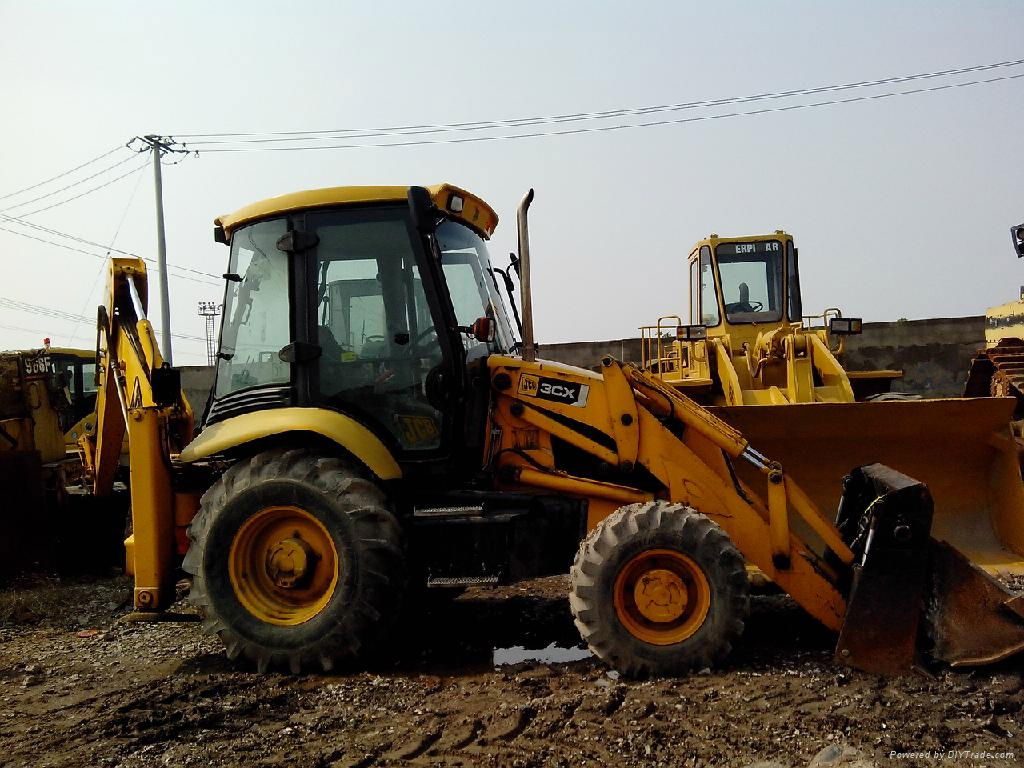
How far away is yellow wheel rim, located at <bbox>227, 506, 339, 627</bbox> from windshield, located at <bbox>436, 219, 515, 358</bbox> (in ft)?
4.48

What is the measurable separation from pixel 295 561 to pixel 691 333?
682 centimetres

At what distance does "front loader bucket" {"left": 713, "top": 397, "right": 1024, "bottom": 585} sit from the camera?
5.71 m

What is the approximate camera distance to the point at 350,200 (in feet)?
17.1

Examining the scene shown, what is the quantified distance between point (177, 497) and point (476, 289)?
219 centimetres

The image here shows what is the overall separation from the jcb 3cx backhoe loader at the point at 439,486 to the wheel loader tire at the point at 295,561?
0.01 metres

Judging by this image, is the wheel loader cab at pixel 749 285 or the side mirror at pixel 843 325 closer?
the side mirror at pixel 843 325

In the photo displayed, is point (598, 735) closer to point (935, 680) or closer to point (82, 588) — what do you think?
point (935, 680)

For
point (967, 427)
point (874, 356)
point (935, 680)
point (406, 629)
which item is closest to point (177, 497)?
point (406, 629)

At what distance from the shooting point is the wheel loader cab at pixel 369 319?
16.9ft

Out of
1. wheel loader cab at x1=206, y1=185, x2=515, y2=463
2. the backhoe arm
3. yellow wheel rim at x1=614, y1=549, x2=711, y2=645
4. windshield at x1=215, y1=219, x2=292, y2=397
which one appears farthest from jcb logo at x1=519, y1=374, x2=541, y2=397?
the backhoe arm

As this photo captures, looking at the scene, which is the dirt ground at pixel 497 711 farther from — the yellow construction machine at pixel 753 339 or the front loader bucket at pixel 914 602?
the yellow construction machine at pixel 753 339

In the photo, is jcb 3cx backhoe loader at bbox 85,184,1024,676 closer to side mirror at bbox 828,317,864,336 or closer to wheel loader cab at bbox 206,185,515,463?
wheel loader cab at bbox 206,185,515,463

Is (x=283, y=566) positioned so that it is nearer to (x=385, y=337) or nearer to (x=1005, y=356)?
(x=385, y=337)

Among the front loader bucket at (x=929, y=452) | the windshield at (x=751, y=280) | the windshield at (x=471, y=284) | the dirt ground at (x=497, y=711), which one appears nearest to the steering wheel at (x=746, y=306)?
the windshield at (x=751, y=280)
